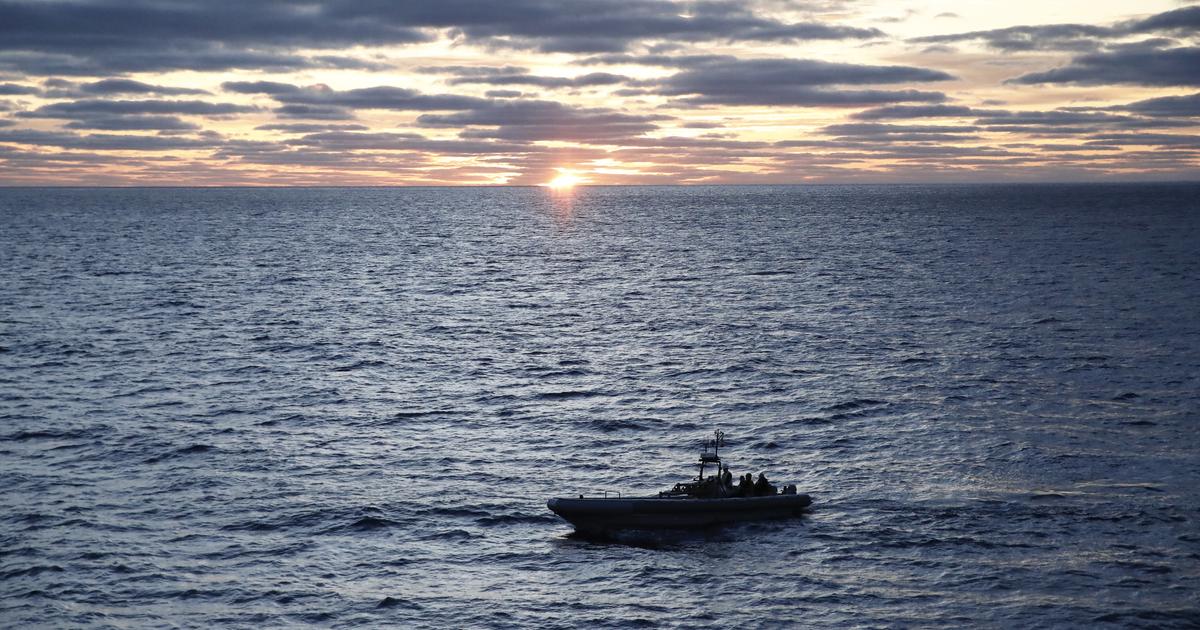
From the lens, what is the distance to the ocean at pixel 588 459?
4225 cm

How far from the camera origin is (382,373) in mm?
87312

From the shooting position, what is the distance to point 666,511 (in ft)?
164

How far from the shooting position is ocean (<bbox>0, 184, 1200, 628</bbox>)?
42.2 metres

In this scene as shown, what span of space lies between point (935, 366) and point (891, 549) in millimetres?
42349

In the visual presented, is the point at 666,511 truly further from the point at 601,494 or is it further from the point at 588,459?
the point at 588,459

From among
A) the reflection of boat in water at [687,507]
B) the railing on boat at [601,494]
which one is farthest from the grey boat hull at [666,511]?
the railing on boat at [601,494]

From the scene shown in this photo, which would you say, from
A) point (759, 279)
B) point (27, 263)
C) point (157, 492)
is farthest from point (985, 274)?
point (27, 263)

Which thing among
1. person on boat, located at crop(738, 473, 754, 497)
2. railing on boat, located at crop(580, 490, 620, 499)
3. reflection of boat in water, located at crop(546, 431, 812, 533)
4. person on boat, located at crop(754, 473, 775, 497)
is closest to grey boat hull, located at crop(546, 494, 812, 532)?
reflection of boat in water, located at crop(546, 431, 812, 533)

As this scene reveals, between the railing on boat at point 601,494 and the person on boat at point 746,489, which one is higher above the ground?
the person on boat at point 746,489

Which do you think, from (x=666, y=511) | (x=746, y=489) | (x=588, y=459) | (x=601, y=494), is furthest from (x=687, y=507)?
(x=588, y=459)

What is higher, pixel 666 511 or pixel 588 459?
pixel 666 511

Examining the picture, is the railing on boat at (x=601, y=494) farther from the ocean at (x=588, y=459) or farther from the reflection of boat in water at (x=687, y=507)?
the reflection of boat in water at (x=687, y=507)

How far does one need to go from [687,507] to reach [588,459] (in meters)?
12.6

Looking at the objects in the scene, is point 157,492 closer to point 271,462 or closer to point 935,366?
point 271,462
